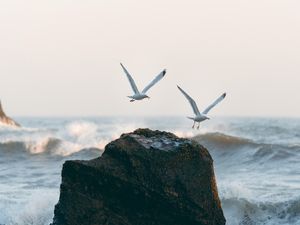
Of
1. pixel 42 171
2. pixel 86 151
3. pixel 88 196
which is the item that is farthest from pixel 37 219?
pixel 86 151

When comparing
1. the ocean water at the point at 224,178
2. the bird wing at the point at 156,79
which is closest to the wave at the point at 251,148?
the ocean water at the point at 224,178

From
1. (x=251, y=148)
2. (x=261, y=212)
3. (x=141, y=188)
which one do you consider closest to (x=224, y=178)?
(x=261, y=212)

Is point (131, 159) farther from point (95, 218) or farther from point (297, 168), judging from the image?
point (297, 168)

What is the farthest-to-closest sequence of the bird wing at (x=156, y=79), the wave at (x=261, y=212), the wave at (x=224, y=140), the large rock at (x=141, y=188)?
the wave at (x=224, y=140), the bird wing at (x=156, y=79), the wave at (x=261, y=212), the large rock at (x=141, y=188)

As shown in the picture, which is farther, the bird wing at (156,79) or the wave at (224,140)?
the wave at (224,140)

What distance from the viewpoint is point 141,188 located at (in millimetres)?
9922

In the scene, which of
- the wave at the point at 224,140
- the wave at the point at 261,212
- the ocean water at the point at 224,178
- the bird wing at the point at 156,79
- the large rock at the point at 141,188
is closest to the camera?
the large rock at the point at 141,188

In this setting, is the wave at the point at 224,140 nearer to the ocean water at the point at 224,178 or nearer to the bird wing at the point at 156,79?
the ocean water at the point at 224,178

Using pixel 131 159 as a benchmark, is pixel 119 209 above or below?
below

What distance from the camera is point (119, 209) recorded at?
33.0ft

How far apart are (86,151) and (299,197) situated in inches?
567

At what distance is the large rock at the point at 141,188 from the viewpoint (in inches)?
390

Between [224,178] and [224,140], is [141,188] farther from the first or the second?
[224,140]

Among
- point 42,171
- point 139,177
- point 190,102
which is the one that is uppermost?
point 190,102
